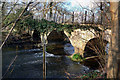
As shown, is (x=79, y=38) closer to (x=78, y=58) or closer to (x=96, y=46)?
(x=78, y=58)

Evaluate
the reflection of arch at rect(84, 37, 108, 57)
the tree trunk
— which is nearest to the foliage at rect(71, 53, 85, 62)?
the reflection of arch at rect(84, 37, 108, 57)

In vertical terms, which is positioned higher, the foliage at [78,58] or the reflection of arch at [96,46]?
the reflection of arch at [96,46]

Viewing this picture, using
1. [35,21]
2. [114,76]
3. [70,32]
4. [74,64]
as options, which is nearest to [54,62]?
[74,64]

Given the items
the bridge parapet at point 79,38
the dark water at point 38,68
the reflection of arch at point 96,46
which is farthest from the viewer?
the bridge parapet at point 79,38

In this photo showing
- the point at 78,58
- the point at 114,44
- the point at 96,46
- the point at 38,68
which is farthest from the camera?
the point at 78,58

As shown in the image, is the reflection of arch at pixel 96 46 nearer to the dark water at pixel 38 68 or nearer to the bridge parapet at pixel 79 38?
the bridge parapet at pixel 79 38

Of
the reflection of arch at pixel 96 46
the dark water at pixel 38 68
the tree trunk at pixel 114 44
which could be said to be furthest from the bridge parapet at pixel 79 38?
the tree trunk at pixel 114 44

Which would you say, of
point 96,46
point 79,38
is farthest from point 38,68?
point 96,46

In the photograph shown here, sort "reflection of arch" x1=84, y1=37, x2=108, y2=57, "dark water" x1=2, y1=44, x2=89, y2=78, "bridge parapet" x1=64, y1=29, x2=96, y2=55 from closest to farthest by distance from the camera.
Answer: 1. "reflection of arch" x1=84, y1=37, x2=108, y2=57
2. "dark water" x1=2, y1=44, x2=89, y2=78
3. "bridge parapet" x1=64, y1=29, x2=96, y2=55

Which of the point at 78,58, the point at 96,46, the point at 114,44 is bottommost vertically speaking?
the point at 78,58

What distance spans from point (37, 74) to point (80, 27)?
438 cm

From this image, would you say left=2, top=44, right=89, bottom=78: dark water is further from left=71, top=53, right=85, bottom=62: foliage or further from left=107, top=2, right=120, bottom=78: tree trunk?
left=107, top=2, right=120, bottom=78: tree trunk

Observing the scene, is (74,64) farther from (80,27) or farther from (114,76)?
(114,76)

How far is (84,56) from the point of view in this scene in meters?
9.24
